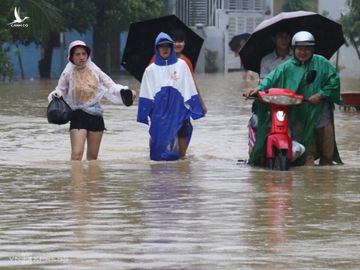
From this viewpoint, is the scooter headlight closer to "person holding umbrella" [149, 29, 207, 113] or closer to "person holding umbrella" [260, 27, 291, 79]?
"person holding umbrella" [260, 27, 291, 79]

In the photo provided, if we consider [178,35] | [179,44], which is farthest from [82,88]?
[178,35]

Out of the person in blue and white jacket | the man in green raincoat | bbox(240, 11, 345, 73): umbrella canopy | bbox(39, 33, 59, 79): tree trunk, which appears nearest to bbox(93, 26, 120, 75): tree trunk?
bbox(39, 33, 59, 79): tree trunk

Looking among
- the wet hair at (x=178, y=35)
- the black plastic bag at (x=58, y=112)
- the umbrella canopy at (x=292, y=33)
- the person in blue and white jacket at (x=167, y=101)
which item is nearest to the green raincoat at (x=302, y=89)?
the umbrella canopy at (x=292, y=33)

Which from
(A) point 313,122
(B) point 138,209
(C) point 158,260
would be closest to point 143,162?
(A) point 313,122

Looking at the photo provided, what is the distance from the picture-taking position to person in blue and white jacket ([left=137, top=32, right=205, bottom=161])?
15398 millimetres

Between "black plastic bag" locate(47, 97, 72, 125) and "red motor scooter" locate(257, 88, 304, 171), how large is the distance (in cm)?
204

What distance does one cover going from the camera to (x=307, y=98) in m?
14.6

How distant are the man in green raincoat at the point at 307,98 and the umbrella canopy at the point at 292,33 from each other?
91 cm

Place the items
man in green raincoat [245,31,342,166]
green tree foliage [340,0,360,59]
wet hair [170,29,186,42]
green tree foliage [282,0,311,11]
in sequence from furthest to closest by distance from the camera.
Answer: green tree foliage [282,0,311,11], green tree foliage [340,0,360,59], wet hair [170,29,186,42], man in green raincoat [245,31,342,166]

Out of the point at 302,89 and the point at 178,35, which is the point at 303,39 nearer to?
the point at 302,89

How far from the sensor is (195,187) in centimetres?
1246

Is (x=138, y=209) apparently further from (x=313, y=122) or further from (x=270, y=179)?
(x=313, y=122)

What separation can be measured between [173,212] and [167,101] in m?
4.96

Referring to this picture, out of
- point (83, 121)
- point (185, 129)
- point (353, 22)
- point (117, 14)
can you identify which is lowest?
point (117, 14)
